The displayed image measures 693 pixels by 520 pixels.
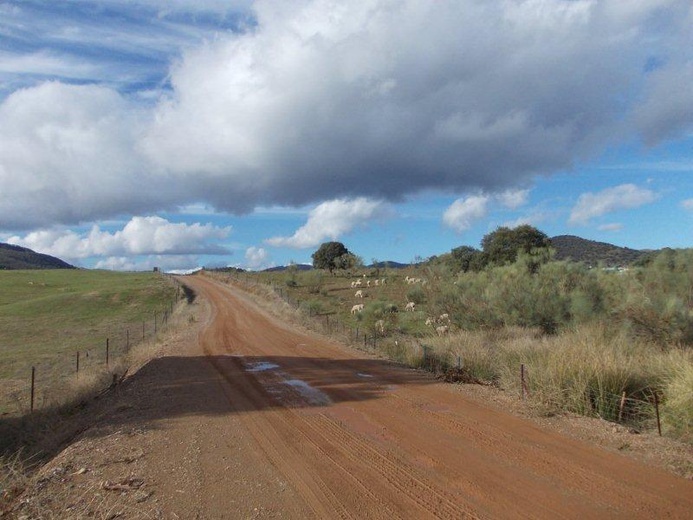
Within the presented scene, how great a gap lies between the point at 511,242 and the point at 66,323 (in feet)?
116

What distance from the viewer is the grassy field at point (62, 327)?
1042 inches

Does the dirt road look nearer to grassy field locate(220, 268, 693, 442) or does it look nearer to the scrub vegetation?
grassy field locate(220, 268, 693, 442)

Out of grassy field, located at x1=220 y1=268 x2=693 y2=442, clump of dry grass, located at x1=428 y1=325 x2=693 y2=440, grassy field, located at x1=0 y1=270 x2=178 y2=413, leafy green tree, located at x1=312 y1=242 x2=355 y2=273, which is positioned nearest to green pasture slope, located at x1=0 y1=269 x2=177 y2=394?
grassy field, located at x1=0 y1=270 x2=178 y2=413

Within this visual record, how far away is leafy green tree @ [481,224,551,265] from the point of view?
4184 centimetres

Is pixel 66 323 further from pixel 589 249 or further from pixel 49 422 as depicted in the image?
pixel 589 249

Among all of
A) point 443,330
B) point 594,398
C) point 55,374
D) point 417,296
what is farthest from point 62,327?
point 594,398

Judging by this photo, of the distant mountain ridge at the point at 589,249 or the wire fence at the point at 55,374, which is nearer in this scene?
the wire fence at the point at 55,374

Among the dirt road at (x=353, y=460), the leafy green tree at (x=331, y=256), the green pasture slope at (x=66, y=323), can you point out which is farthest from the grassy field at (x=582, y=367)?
the leafy green tree at (x=331, y=256)

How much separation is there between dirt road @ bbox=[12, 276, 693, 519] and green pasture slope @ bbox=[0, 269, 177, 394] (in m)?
17.6

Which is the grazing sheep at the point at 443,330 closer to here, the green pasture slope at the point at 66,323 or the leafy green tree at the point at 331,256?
the green pasture slope at the point at 66,323

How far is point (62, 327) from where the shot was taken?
43.8 m

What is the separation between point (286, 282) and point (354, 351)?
167ft

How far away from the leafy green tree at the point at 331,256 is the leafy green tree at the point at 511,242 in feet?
152

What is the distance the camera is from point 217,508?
6527 millimetres
